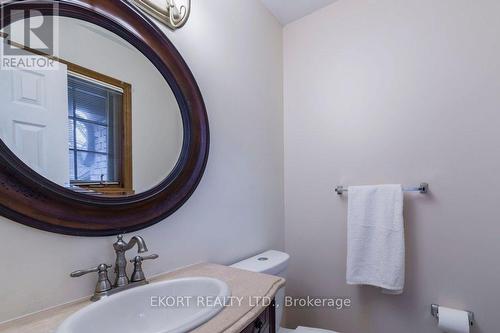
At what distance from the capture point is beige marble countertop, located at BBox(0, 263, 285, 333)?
0.59 m

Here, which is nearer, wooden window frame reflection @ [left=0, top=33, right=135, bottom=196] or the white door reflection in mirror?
the white door reflection in mirror

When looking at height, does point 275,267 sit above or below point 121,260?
below

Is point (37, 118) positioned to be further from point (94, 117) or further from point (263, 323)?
point (263, 323)

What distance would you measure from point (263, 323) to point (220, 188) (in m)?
0.63

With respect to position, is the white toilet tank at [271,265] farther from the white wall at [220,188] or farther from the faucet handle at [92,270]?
the faucet handle at [92,270]

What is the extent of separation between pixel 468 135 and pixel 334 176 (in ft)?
2.26

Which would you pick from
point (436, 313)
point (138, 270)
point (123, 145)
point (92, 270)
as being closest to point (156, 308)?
point (138, 270)

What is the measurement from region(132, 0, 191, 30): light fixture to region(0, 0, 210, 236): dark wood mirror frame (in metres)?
0.05

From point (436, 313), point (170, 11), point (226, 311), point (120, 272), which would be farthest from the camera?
point (436, 313)

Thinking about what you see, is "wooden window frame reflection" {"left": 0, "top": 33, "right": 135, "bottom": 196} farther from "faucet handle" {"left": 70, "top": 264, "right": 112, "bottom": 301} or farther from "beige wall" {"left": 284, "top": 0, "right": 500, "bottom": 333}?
"beige wall" {"left": 284, "top": 0, "right": 500, "bottom": 333}

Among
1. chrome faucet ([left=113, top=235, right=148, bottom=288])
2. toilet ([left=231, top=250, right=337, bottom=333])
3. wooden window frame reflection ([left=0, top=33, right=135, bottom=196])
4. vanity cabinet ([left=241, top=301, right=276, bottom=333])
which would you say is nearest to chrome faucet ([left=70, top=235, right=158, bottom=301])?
chrome faucet ([left=113, top=235, right=148, bottom=288])

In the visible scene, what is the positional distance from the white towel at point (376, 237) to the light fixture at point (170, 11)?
123 centimetres

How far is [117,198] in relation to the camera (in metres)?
0.82

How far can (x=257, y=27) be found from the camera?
159 cm
